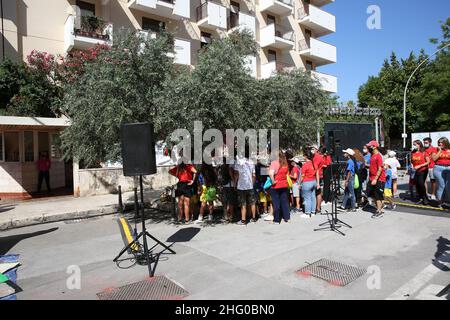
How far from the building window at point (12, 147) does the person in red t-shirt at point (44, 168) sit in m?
1.06

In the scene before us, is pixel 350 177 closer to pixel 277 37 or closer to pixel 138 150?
pixel 138 150

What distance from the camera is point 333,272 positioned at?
4.53 metres

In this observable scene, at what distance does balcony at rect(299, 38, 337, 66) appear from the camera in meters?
24.5

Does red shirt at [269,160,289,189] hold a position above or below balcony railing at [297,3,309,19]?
below

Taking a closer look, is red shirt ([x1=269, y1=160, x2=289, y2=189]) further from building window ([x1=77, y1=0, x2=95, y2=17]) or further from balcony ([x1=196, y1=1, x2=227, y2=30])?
balcony ([x1=196, y1=1, x2=227, y2=30])

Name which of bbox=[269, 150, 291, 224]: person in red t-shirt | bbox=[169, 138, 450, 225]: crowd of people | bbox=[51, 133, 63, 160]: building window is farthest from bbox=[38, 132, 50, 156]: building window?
bbox=[269, 150, 291, 224]: person in red t-shirt

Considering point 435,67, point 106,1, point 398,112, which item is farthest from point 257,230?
point 398,112

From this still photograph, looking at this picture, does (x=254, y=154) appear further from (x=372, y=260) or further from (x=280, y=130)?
(x=372, y=260)

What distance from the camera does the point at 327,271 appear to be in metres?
4.57

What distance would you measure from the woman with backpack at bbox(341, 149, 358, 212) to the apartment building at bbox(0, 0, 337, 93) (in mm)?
3755

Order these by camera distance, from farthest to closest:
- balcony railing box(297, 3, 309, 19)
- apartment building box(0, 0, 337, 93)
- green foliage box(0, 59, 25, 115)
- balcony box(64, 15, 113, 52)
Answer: balcony railing box(297, 3, 309, 19) < balcony box(64, 15, 113, 52) < apartment building box(0, 0, 337, 93) < green foliage box(0, 59, 25, 115)

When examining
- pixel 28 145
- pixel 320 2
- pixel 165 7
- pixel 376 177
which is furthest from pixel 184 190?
pixel 320 2

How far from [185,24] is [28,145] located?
1121 centimetres

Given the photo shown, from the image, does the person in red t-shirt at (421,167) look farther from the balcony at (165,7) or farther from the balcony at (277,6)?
the balcony at (277,6)
